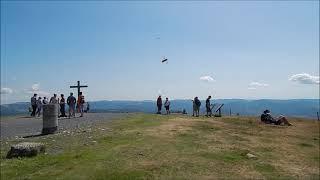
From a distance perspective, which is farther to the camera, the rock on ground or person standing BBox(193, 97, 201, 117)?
person standing BBox(193, 97, 201, 117)

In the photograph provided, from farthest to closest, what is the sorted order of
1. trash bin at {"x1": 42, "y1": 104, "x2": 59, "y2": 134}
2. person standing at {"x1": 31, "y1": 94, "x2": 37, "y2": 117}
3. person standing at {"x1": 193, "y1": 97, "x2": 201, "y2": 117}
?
person standing at {"x1": 193, "y1": 97, "x2": 201, "y2": 117}
person standing at {"x1": 31, "y1": 94, "x2": 37, "y2": 117}
trash bin at {"x1": 42, "y1": 104, "x2": 59, "y2": 134}

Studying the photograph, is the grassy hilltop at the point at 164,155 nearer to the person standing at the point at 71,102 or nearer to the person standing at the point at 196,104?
the person standing at the point at 71,102

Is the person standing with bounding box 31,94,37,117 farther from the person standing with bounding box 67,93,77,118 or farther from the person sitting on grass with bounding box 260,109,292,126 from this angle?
the person sitting on grass with bounding box 260,109,292,126

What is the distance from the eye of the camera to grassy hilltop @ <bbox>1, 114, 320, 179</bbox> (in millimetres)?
17172

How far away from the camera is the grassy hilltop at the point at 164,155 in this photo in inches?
676

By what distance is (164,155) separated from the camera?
19.9 metres

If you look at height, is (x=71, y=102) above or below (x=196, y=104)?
above

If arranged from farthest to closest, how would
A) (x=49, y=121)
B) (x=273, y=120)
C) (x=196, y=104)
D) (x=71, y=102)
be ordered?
1. (x=196, y=104)
2. (x=273, y=120)
3. (x=71, y=102)
4. (x=49, y=121)

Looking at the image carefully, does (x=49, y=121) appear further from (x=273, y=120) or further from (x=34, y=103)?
(x=273, y=120)

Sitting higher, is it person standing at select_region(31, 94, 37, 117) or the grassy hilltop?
person standing at select_region(31, 94, 37, 117)

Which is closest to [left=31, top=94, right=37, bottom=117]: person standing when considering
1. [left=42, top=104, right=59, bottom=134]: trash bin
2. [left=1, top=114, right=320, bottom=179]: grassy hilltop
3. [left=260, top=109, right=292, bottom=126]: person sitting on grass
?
[left=1, top=114, right=320, bottom=179]: grassy hilltop

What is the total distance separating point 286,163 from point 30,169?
1175cm

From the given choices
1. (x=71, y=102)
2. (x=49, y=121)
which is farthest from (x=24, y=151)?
(x=71, y=102)

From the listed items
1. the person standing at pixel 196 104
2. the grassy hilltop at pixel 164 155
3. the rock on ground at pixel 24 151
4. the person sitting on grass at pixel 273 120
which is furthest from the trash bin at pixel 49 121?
the person sitting on grass at pixel 273 120
